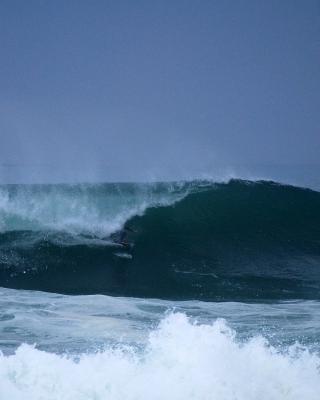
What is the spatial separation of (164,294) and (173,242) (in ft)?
14.2

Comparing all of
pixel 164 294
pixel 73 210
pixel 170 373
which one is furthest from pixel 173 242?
pixel 170 373

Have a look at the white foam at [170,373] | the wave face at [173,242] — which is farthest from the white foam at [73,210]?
the white foam at [170,373]

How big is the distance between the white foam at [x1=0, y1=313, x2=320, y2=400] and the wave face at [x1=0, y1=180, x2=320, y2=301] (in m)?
3.22

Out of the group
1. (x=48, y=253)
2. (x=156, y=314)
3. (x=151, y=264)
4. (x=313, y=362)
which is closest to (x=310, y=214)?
(x=151, y=264)

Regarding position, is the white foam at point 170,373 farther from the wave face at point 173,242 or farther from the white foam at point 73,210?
the white foam at point 73,210

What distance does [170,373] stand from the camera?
4.64 meters

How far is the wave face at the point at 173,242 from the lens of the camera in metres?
9.32

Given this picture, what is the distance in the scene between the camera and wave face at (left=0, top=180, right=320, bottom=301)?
9.32 meters

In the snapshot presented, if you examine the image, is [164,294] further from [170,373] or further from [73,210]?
[73,210]

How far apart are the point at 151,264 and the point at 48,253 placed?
2.65 metres

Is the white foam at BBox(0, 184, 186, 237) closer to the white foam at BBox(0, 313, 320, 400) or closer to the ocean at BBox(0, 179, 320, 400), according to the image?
the ocean at BBox(0, 179, 320, 400)

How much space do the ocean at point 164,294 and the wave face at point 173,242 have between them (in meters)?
0.05

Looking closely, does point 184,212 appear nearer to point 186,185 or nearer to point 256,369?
point 186,185

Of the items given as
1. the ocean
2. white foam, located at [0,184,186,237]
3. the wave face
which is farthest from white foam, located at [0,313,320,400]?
white foam, located at [0,184,186,237]
